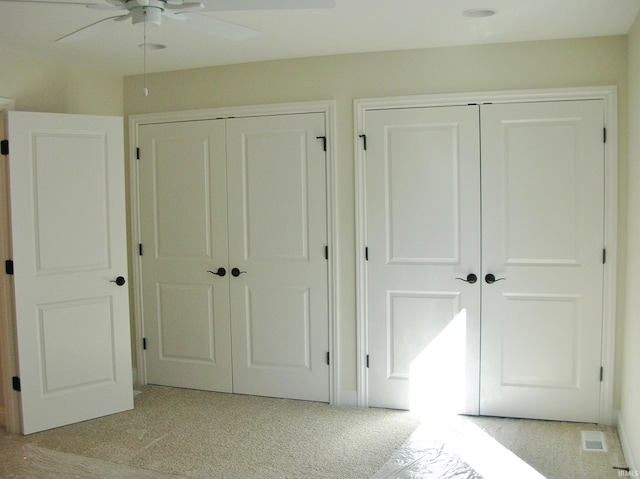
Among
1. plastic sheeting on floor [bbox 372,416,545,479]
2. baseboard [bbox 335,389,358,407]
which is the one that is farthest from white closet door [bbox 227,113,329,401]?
plastic sheeting on floor [bbox 372,416,545,479]

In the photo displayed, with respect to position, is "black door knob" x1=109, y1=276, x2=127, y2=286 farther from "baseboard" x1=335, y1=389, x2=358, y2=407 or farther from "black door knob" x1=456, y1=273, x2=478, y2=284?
"black door knob" x1=456, y1=273, x2=478, y2=284

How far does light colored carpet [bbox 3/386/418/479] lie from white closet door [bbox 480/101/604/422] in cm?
79

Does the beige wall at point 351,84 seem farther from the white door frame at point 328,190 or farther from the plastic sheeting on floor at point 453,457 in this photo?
the plastic sheeting on floor at point 453,457

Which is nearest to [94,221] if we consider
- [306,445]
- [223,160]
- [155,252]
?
[155,252]

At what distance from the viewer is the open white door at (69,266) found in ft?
12.4

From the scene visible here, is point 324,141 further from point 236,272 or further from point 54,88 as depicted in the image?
Answer: point 54,88

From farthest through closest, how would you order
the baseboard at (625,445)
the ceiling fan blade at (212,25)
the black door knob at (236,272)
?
the black door knob at (236,272)
the baseboard at (625,445)
the ceiling fan blade at (212,25)

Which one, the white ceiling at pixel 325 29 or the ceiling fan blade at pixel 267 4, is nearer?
the ceiling fan blade at pixel 267 4

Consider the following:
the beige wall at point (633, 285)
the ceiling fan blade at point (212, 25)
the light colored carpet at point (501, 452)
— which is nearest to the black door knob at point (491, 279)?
the beige wall at point (633, 285)

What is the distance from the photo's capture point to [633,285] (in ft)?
11.1

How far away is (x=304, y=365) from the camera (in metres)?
4.32

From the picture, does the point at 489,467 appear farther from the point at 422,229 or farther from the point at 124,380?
the point at 124,380

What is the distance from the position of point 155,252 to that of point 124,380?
39.3 inches

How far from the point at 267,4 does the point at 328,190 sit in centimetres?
203
